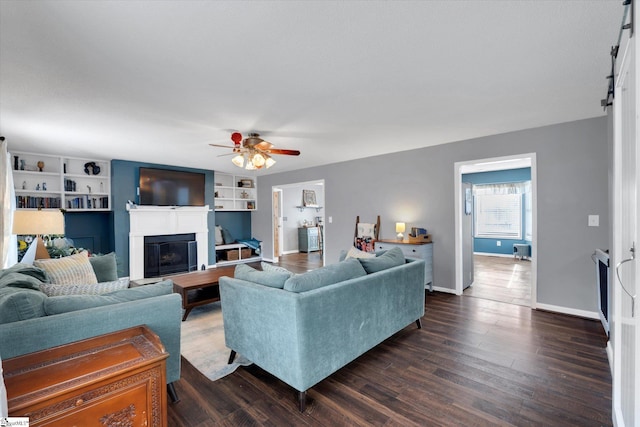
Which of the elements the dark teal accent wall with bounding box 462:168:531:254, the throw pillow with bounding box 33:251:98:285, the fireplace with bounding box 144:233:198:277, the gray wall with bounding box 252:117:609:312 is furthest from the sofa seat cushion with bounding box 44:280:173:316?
the dark teal accent wall with bounding box 462:168:531:254

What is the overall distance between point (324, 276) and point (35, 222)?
3.39 meters

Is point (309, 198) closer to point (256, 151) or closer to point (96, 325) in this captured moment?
point (256, 151)

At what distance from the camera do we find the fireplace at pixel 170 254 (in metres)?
5.85

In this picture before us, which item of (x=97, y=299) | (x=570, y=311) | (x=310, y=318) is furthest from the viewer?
(x=570, y=311)

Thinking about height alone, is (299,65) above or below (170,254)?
above

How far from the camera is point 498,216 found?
7.95 metres

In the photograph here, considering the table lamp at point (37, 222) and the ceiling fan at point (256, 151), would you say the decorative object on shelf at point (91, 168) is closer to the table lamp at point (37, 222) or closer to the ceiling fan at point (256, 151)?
the table lamp at point (37, 222)

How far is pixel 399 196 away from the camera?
16.8 feet

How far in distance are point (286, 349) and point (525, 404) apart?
162 centimetres

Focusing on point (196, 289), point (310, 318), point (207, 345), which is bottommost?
point (207, 345)

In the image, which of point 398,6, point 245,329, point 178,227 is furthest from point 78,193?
point 398,6

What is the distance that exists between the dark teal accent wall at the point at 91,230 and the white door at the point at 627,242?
7003 mm

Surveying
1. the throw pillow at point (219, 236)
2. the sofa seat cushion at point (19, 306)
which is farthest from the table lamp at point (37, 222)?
the throw pillow at point (219, 236)

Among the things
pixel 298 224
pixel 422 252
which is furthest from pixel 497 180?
pixel 298 224
